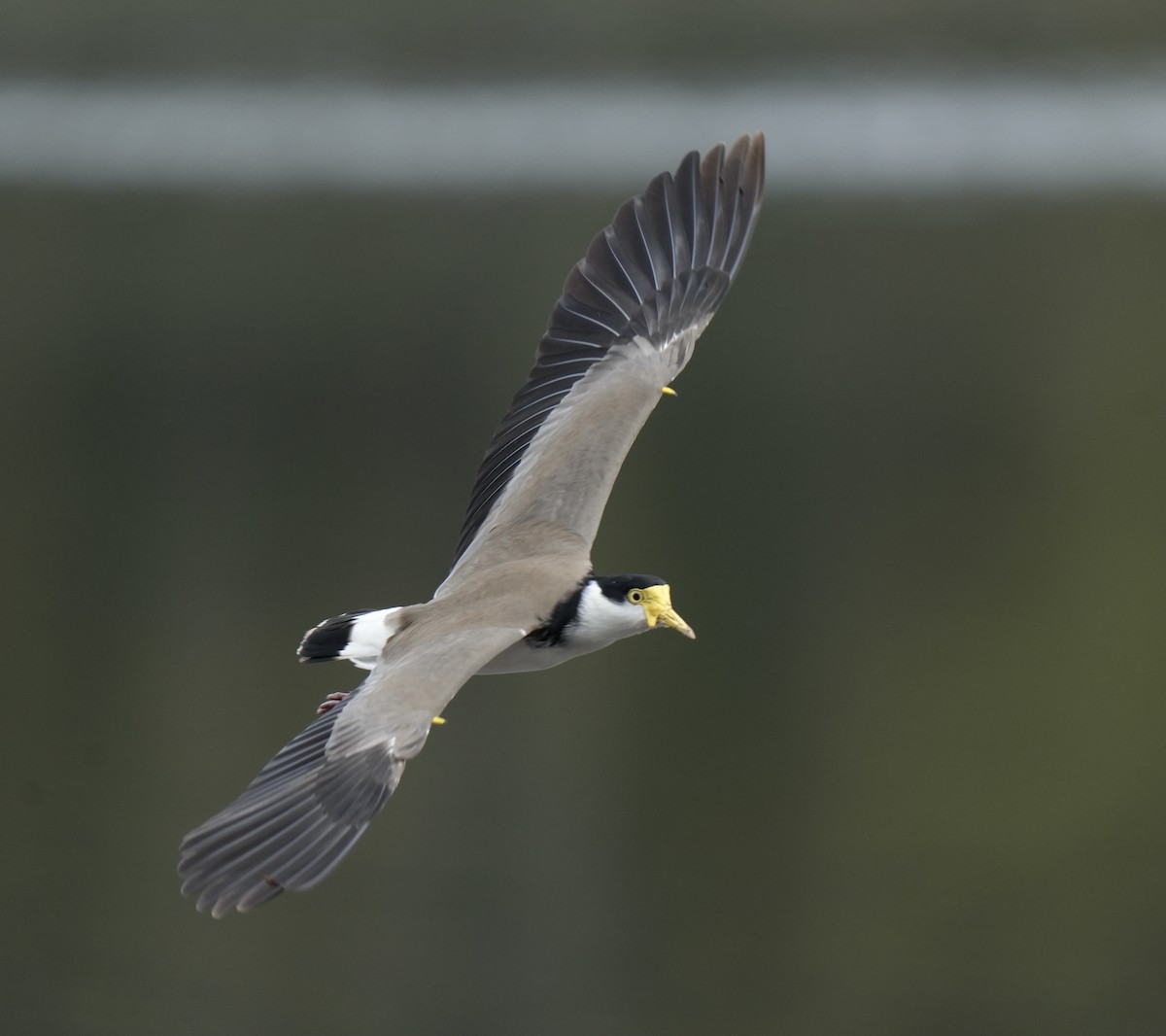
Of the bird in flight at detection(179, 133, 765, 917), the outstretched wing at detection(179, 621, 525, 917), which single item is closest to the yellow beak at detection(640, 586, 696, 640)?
the bird in flight at detection(179, 133, 765, 917)

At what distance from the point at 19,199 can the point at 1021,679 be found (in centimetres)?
1078

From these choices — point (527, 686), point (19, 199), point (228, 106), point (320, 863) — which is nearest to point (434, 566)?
point (527, 686)

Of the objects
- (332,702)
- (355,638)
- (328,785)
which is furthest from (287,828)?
(355,638)

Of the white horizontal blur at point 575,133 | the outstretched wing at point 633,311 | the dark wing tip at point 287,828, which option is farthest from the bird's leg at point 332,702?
the white horizontal blur at point 575,133

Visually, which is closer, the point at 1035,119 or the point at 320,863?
the point at 320,863

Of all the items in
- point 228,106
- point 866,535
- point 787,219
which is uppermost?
point 228,106

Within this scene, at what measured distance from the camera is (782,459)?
1304 cm

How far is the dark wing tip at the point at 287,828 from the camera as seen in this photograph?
193 inches

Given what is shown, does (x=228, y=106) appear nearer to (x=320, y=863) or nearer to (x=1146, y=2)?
(x=1146, y=2)

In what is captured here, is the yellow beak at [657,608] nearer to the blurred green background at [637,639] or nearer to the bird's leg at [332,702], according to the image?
the bird's leg at [332,702]

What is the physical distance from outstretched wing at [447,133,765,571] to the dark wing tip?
197cm

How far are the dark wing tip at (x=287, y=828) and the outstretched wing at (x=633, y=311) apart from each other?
197 centimetres

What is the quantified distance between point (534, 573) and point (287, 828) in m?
1.64

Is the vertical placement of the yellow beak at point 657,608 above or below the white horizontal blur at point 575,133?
below
